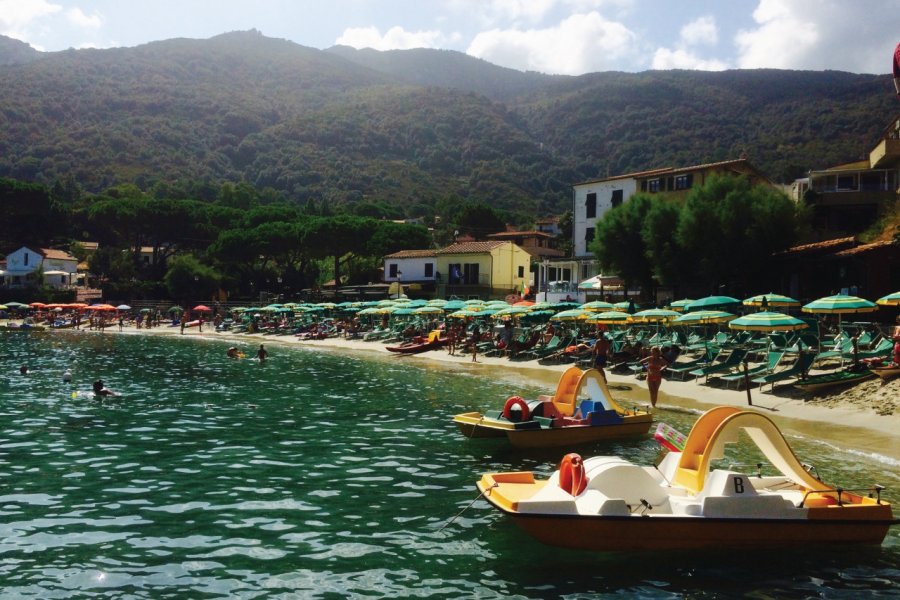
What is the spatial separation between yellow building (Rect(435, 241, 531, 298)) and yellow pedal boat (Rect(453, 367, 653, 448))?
4978 centimetres

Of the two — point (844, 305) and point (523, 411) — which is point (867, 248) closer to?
point (844, 305)

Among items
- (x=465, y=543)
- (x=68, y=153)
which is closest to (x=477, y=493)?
(x=465, y=543)

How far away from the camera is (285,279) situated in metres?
79.9

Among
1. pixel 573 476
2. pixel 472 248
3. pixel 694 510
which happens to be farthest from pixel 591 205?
pixel 694 510

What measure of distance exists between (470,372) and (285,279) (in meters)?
51.5

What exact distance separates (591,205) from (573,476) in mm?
56025

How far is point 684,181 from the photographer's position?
54.2m

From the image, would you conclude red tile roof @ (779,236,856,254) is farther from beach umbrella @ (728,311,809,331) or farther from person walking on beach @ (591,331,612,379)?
beach umbrella @ (728,311,809,331)

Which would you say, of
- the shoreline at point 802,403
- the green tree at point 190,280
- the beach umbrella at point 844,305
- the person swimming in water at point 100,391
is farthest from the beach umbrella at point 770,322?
the green tree at point 190,280

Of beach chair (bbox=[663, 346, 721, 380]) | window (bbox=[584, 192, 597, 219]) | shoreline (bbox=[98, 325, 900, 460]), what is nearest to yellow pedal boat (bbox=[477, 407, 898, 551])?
shoreline (bbox=[98, 325, 900, 460])

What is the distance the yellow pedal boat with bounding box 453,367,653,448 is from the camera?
16.0 meters

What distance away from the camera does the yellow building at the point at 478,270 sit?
68.4 meters

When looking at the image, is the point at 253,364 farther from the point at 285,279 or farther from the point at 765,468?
the point at 285,279

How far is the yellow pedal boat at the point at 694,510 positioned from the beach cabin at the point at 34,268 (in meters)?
83.0
